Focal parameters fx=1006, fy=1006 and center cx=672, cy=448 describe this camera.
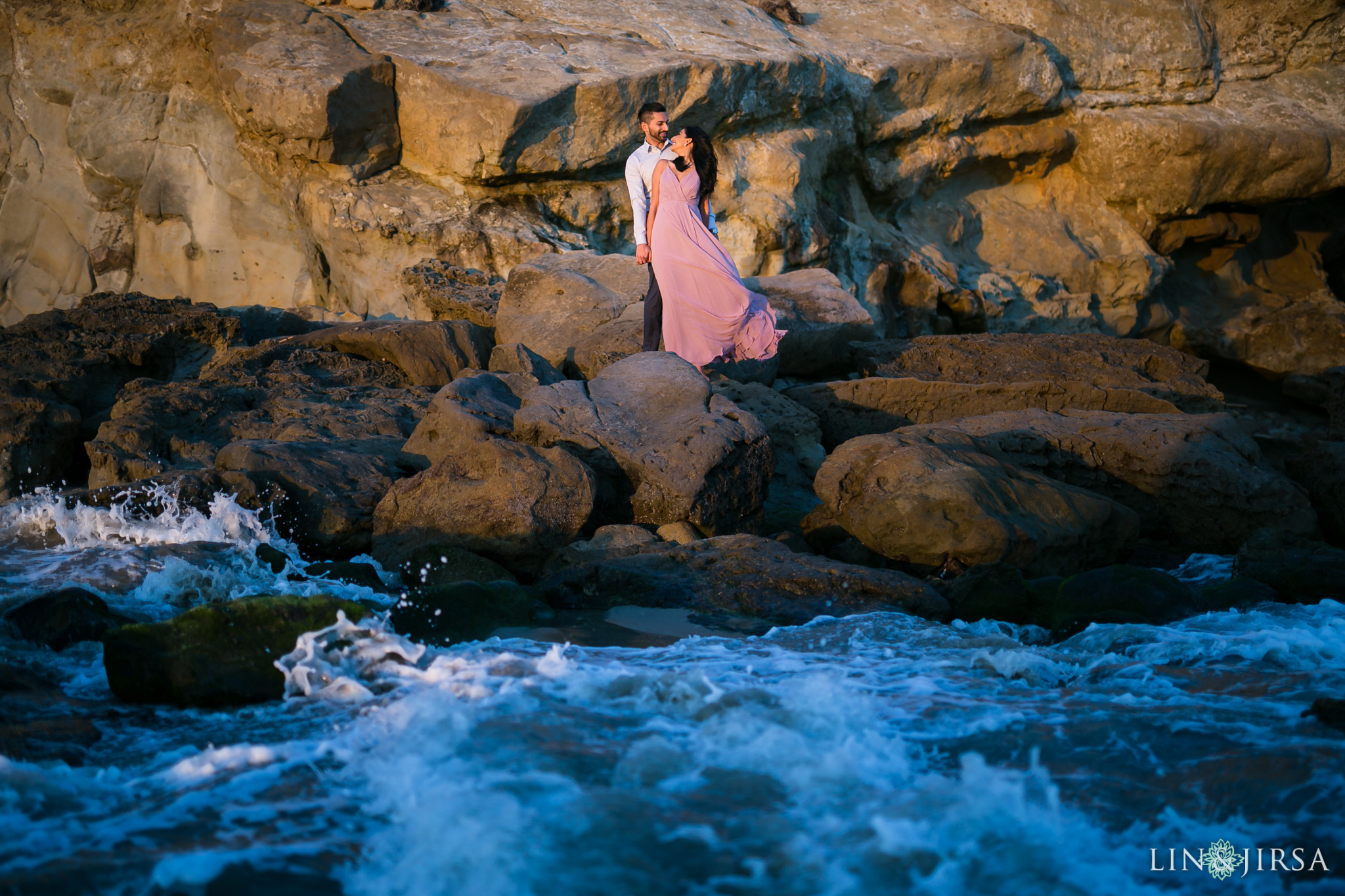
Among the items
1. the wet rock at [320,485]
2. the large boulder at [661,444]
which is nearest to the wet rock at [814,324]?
the large boulder at [661,444]

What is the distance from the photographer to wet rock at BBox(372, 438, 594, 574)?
4586mm

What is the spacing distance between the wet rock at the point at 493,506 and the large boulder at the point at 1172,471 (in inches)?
74.5

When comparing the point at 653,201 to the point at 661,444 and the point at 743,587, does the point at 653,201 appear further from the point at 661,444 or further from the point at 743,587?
the point at 743,587

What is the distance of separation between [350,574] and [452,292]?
4.60m

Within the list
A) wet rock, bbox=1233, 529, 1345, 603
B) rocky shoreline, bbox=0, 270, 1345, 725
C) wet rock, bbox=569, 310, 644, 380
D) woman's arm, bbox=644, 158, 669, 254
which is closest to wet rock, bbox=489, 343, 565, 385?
rocky shoreline, bbox=0, 270, 1345, 725

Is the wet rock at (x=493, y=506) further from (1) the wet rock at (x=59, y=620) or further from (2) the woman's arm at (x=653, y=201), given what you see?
(2) the woman's arm at (x=653, y=201)

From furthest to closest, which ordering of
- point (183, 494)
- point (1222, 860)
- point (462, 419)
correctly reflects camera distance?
point (462, 419) → point (183, 494) → point (1222, 860)

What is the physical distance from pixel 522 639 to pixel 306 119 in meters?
7.60

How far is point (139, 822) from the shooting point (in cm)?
231

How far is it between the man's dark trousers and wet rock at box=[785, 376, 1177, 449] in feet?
3.22

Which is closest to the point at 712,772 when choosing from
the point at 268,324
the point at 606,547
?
the point at 606,547

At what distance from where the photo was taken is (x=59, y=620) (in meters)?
3.51

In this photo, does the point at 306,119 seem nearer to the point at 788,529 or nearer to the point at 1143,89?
the point at 788,529

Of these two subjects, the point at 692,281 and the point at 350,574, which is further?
the point at 692,281
